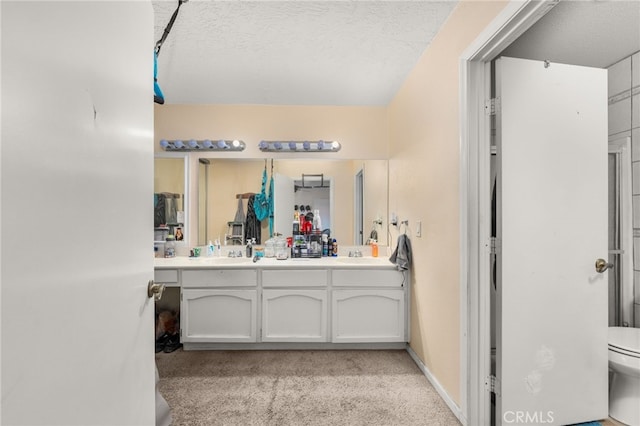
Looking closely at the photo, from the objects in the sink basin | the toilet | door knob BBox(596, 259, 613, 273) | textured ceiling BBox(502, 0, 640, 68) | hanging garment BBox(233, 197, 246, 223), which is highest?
textured ceiling BBox(502, 0, 640, 68)

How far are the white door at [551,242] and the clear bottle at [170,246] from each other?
276 cm

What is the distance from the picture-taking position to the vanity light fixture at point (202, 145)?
288 cm

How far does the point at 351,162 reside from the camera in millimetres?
3029

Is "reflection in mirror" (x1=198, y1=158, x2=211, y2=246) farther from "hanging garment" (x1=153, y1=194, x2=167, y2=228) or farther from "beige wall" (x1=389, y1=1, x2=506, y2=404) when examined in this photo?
"beige wall" (x1=389, y1=1, x2=506, y2=404)

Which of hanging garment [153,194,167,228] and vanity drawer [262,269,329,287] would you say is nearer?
vanity drawer [262,269,329,287]

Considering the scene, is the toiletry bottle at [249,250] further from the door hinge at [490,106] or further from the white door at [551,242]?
the door hinge at [490,106]

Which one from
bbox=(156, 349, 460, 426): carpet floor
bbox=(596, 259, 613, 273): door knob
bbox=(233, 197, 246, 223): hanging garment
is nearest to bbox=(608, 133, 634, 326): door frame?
bbox=(596, 259, 613, 273): door knob

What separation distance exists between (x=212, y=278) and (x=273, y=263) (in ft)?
1.70

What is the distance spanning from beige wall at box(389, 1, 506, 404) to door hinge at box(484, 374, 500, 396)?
150mm

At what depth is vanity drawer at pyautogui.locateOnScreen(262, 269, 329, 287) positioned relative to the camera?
2.45 m

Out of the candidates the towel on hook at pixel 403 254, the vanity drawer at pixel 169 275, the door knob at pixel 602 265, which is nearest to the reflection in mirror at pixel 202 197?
the vanity drawer at pixel 169 275

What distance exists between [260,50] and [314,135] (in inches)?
43.6

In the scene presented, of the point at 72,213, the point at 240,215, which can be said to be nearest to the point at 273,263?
the point at 240,215

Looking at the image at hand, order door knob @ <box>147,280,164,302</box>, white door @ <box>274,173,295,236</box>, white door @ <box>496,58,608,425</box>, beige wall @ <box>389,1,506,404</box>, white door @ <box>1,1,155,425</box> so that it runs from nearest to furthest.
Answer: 1. white door @ <box>1,1,155,425</box>
2. door knob @ <box>147,280,164,302</box>
3. white door @ <box>496,58,608,425</box>
4. beige wall @ <box>389,1,506,404</box>
5. white door @ <box>274,173,295,236</box>
